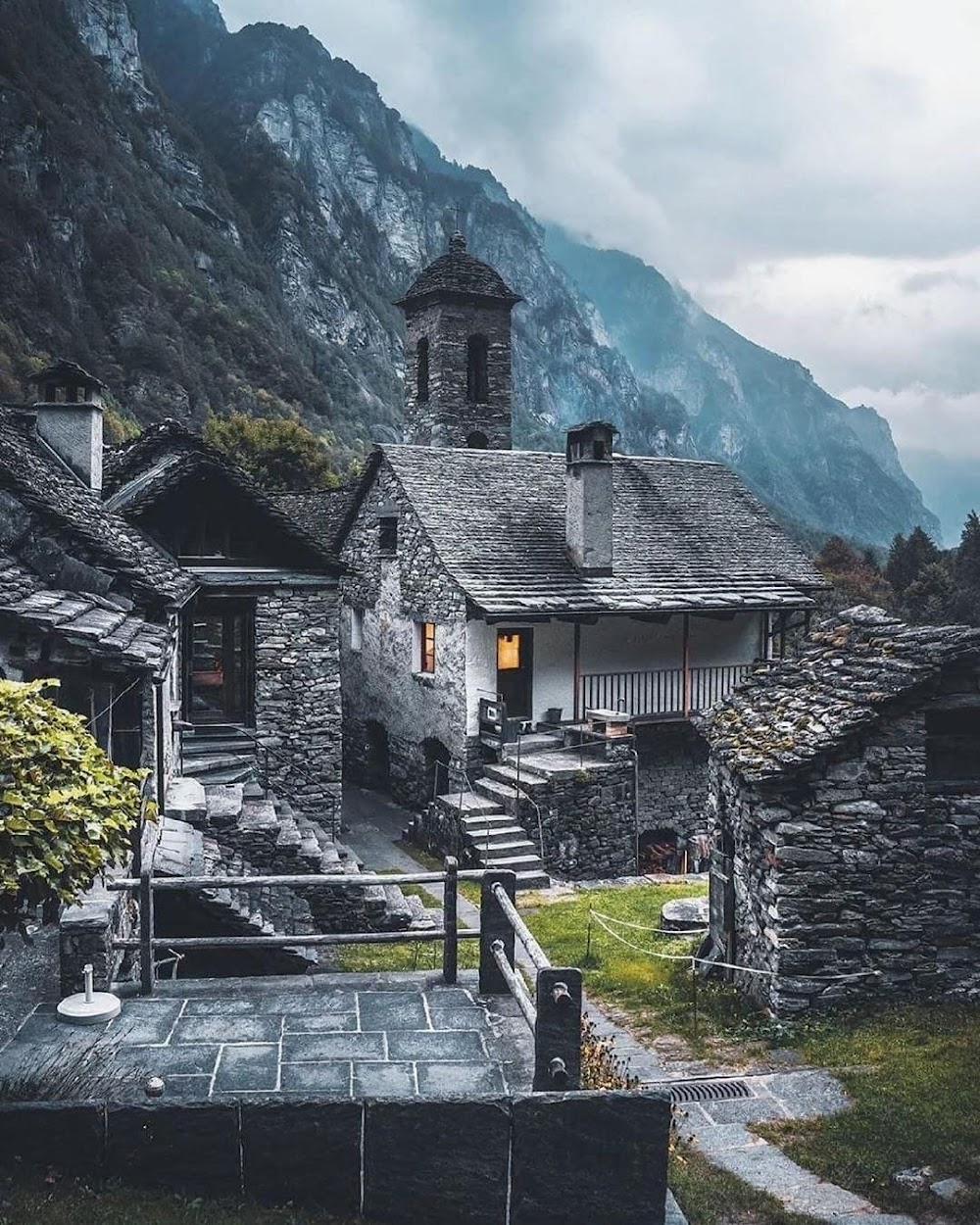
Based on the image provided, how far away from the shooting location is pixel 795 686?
11.7m

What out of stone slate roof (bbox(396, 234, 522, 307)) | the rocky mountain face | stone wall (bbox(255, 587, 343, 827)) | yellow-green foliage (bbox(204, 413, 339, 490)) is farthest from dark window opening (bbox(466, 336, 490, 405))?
the rocky mountain face

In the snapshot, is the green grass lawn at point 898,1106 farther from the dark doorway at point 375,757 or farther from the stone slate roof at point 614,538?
the dark doorway at point 375,757

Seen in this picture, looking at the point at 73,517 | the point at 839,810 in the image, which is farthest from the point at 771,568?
the point at 73,517

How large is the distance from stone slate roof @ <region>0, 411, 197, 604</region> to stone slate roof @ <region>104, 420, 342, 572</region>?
847 mm

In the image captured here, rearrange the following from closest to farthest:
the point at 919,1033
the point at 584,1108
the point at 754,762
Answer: the point at 584,1108 → the point at 919,1033 → the point at 754,762

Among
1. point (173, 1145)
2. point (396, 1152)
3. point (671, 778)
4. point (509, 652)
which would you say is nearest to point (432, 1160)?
point (396, 1152)

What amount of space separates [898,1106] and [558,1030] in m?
4.01

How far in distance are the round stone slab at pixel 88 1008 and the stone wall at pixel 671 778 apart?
621 inches

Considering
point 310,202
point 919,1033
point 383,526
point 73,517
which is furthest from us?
point 310,202

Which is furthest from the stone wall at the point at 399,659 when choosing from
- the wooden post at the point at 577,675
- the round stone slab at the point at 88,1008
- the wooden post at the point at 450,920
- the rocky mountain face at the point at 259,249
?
the rocky mountain face at the point at 259,249

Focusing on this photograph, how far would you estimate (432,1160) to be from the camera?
562 cm

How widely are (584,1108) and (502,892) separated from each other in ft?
6.52

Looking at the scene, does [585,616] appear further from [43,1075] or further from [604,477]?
[43,1075]

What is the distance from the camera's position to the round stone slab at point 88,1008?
682cm
